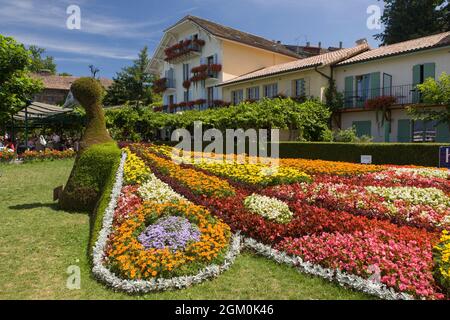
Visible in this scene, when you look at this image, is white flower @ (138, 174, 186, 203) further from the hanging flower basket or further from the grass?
the hanging flower basket

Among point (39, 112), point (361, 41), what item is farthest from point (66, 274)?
point (361, 41)

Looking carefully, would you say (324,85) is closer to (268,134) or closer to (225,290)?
(268,134)

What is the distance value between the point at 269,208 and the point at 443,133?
17555mm

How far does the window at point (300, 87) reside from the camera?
90.1 feet

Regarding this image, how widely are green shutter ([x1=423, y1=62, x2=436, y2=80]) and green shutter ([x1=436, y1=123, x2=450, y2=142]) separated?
2.85 metres

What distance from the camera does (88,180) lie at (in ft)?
30.7

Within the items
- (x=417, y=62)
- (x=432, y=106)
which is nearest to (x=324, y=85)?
(x=417, y=62)

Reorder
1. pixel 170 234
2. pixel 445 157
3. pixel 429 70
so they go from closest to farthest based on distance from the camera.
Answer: pixel 170 234, pixel 445 157, pixel 429 70

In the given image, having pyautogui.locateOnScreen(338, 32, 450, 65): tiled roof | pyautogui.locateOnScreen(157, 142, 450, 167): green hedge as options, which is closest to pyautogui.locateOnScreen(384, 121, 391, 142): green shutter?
pyautogui.locateOnScreen(338, 32, 450, 65): tiled roof

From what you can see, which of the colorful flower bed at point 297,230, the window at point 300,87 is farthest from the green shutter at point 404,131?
the colorful flower bed at point 297,230

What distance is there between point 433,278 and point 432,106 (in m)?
18.2

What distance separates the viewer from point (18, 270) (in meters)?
5.74

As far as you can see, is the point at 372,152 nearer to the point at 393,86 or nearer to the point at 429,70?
the point at 429,70

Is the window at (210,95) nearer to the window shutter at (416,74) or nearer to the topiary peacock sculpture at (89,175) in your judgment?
the window shutter at (416,74)
